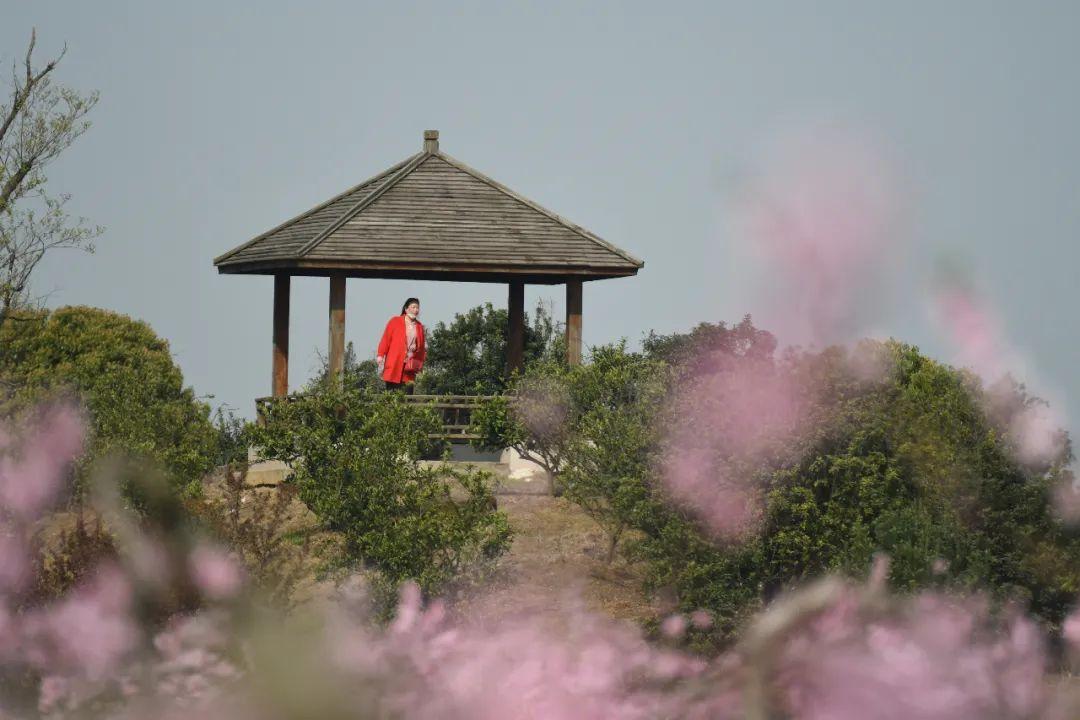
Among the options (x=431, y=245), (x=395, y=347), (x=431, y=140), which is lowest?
(x=395, y=347)

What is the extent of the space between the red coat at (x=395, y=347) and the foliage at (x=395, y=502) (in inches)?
188

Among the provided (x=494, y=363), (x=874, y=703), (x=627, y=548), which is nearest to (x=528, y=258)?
(x=494, y=363)

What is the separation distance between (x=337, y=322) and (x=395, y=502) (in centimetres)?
604

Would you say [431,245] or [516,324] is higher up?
[431,245]

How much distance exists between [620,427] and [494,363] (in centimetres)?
877

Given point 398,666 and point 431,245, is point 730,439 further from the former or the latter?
point 431,245

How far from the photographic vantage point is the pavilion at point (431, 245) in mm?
16594

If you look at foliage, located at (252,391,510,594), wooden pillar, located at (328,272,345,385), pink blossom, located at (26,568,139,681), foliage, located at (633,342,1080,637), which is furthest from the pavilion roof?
pink blossom, located at (26,568,139,681)

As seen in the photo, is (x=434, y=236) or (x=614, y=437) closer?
(x=614, y=437)

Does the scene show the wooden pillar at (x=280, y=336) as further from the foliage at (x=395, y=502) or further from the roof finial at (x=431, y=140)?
the foliage at (x=395, y=502)

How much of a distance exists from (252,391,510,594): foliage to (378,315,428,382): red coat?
15.7ft

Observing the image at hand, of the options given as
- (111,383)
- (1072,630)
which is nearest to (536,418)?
(111,383)

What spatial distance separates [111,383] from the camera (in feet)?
56.0

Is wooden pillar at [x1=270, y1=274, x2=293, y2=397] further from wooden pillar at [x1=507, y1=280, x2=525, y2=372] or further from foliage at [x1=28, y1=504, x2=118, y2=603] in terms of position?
foliage at [x1=28, y1=504, x2=118, y2=603]
